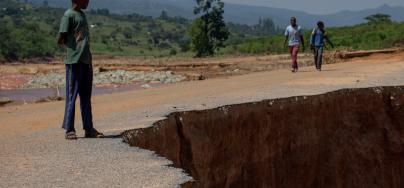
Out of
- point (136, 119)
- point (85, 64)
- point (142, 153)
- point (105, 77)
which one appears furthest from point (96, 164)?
point (105, 77)

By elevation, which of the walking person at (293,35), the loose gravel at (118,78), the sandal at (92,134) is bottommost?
the loose gravel at (118,78)

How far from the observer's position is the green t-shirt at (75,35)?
7.88m

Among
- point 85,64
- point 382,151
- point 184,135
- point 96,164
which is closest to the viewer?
point 96,164

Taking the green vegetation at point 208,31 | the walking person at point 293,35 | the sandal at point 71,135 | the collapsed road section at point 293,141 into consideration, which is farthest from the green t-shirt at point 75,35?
the green vegetation at point 208,31

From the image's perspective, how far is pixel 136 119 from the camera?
10258 millimetres

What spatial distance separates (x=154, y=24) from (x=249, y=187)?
136728 mm

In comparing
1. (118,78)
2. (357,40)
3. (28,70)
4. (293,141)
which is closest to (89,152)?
(293,141)

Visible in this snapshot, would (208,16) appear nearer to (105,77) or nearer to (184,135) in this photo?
(105,77)

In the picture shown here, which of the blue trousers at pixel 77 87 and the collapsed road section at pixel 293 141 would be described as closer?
the blue trousers at pixel 77 87

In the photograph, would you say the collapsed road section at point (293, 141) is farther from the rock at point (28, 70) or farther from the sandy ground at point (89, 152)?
the rock at point (28, 70)

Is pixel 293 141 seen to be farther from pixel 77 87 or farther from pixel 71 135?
pixel 77 87

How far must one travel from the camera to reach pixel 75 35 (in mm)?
7934

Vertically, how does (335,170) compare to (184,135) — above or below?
below

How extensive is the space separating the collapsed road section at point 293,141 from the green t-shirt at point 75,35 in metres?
1.18
